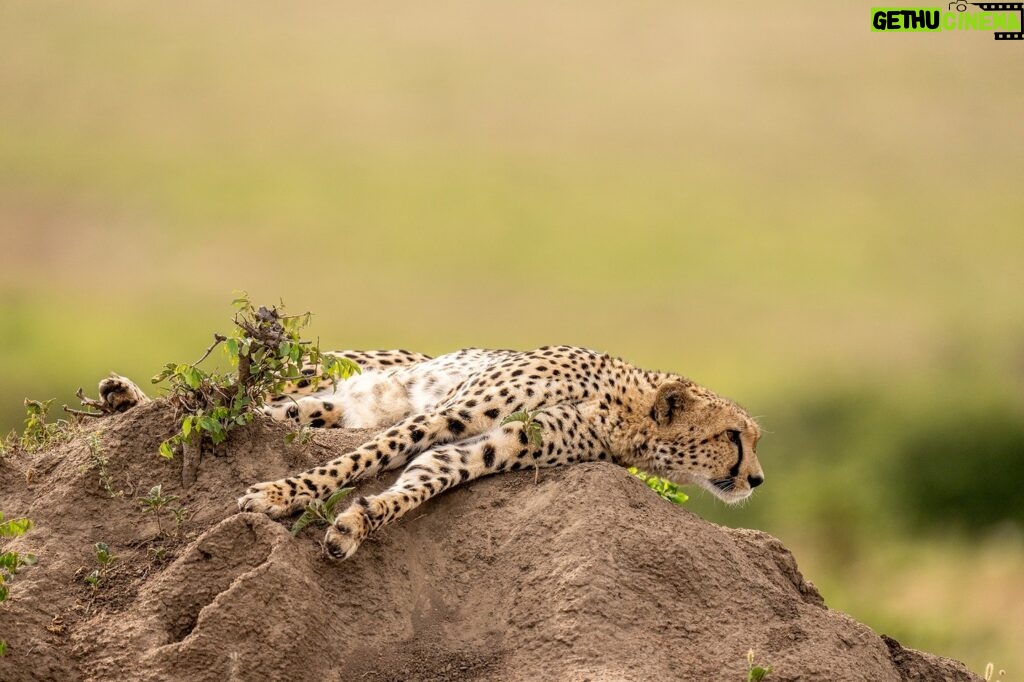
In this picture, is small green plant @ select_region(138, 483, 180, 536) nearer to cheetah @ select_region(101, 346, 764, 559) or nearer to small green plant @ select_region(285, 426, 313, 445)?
cheetah @ select_region(101, 346, 764, 559)

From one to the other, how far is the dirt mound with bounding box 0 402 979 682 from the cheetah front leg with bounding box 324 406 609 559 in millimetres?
65

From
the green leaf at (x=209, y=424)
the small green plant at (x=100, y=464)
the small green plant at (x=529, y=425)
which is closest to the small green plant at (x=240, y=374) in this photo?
the green leaf at (x=209, y=424)

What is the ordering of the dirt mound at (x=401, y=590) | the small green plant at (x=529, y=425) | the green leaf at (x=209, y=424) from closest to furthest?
the dirt mound at (x=401, y=590), the green leaf at (x=209, y=424), the small green plant at (x=529, y=425)

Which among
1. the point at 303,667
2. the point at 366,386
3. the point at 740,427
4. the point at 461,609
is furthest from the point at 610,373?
the point at 303,667

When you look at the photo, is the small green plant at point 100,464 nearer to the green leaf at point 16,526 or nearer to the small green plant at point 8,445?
the small green plant at point 8,445

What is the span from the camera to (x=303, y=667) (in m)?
4.30

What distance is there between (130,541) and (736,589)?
188cm

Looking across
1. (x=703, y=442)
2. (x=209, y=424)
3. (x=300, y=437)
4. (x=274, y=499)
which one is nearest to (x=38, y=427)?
(x=209, y=424)

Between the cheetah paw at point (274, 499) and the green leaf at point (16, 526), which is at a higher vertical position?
the green leaf at point (16, 526)

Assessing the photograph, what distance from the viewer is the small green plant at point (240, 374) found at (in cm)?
481

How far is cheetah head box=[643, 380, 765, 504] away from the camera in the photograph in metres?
5.61

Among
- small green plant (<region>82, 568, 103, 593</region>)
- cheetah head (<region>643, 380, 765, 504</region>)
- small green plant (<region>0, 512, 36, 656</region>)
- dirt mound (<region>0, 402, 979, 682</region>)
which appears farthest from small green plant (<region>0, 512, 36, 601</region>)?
cheetah head (<region>643, 380, 765, 504</region>)

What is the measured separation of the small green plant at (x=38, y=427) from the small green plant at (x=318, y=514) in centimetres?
115

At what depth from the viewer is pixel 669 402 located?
5617 mm
